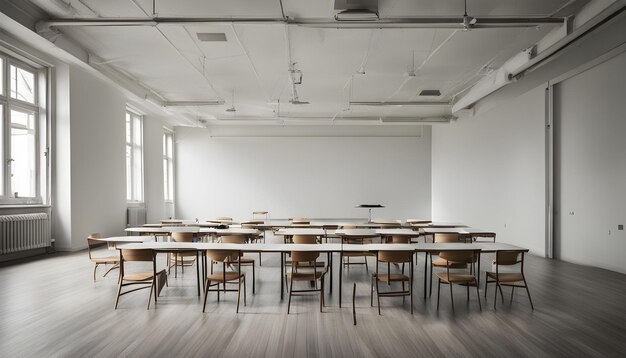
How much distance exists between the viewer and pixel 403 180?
16.1m

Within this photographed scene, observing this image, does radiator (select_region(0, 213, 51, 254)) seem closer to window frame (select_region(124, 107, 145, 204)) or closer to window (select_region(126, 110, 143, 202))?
window frame (select_region(124, 107, 145, 204))

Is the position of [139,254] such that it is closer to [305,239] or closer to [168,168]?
[305,239]

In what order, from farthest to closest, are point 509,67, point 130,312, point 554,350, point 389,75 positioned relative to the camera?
point 389,75
point 509,67
point 130,312
point 554,350

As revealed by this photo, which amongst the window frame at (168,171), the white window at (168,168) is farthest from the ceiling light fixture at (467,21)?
the white window at (168,168)

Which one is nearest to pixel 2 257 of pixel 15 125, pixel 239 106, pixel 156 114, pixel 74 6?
pixel 15 125

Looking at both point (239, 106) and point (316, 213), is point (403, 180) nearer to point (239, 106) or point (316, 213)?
point (316, 213)

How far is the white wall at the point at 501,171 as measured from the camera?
8.88 meters

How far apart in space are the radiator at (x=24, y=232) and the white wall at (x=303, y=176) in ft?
26.0

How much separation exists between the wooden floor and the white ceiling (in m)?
4.07

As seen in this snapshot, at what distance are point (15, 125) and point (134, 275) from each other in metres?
5.12

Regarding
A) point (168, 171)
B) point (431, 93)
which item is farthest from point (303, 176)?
point (431, 93)

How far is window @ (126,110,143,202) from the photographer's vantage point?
12500mm

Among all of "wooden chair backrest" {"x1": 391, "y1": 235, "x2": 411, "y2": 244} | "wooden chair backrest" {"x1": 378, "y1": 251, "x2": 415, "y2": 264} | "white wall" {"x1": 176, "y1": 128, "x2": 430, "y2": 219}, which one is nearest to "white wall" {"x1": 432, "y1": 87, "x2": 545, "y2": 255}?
"white wall" {"x1": 176, "y1": 128, "x2": 430, "y2": 219}

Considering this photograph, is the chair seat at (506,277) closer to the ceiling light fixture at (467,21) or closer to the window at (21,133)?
the ceiling light fixture at (467,21)
